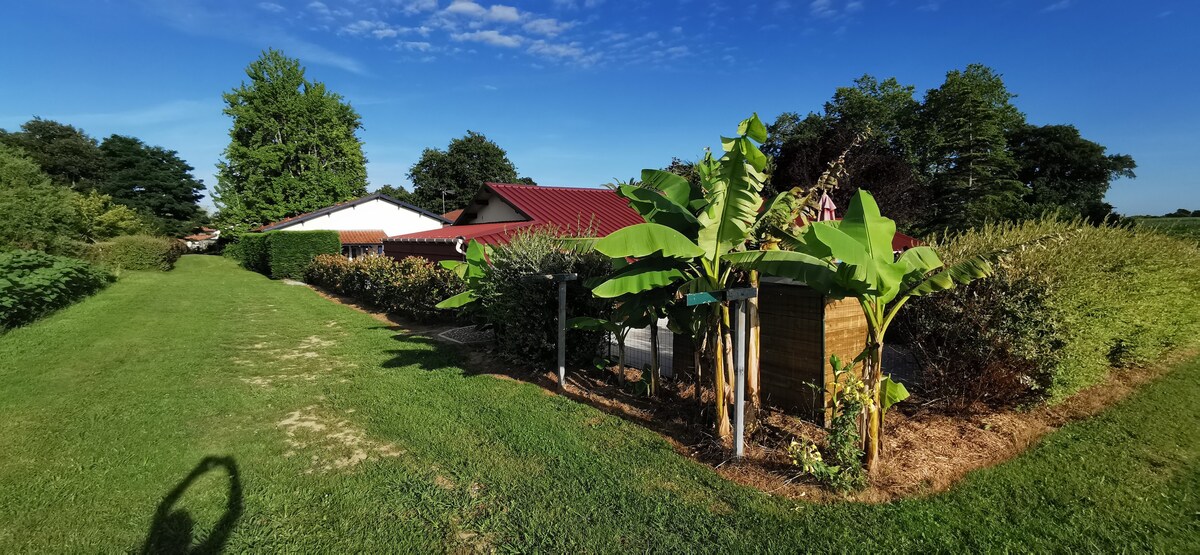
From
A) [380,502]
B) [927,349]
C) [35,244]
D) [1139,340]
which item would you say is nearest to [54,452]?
[380,502]

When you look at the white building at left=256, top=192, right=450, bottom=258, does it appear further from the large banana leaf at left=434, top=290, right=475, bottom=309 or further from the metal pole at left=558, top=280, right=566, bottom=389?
the metal pole at left=558, top=280, right=566, bottom=389

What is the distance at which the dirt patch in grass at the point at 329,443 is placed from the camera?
5191mm

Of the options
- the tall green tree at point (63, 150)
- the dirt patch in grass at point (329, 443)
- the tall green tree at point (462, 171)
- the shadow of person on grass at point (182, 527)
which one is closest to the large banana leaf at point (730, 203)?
the dirt patch in grass at point (329, 443)

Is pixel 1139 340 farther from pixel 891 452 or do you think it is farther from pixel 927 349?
pixel 891 452

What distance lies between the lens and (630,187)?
567cm

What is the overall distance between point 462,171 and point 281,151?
88.4ft

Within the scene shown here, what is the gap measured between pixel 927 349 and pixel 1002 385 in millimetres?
813

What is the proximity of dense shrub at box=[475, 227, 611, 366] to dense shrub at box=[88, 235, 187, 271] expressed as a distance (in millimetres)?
28842

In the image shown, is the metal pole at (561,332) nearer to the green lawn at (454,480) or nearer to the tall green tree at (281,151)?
the green lawn at (454,480)

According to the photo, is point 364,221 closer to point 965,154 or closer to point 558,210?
point 558,210

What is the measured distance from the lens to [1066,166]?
39.4 m

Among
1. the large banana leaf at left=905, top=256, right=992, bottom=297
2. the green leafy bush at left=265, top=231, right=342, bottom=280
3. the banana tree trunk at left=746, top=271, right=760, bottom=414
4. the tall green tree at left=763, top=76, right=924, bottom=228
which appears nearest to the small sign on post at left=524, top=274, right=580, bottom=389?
the banana tree trunk at left=746, top=271, right=760, bottom=414

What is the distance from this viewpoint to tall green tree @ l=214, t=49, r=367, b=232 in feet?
143

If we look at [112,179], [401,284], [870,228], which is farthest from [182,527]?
[112,179]
